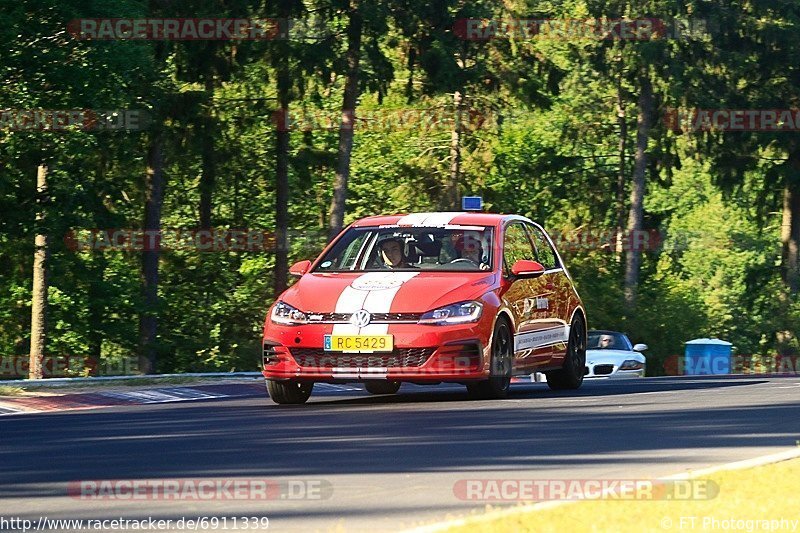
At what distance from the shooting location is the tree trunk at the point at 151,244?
Answer: 43188 millimetres

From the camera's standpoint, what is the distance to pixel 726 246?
84688 mm

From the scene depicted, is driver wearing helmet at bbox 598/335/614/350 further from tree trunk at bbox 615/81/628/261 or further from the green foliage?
tree trunk at bbox 615/81/628/261

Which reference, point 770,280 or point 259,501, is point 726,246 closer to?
point 770,280

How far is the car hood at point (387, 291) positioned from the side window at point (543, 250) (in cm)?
191

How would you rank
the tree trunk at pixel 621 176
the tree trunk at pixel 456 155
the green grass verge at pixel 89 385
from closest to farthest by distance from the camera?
the green grass verge at pixel 89 385 → the tree trunk at pixel 456 155 → the tree trunk at pixel 621 176

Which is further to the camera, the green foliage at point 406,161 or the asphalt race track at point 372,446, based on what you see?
the green foliage at point 406,161

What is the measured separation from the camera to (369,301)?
1539 cm

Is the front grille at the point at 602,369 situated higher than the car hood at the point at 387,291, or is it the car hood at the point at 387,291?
the car hood at the point at 387,291

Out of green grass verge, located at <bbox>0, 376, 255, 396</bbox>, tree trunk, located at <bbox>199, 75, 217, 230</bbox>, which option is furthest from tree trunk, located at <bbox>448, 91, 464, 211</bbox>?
green grass verge, located at <bbox>0, 376, 255, 396</bbox>

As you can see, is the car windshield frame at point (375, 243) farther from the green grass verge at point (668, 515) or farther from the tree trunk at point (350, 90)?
the tree trunk at point (350, 90)

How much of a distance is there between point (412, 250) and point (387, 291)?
1.41m

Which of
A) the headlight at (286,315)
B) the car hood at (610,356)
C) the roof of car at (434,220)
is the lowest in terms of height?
the car hood at (610,356)

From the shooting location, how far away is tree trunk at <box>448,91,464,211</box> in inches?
2078

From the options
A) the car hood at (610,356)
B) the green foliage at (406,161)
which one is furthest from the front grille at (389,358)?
the green foliage at (406,161)
